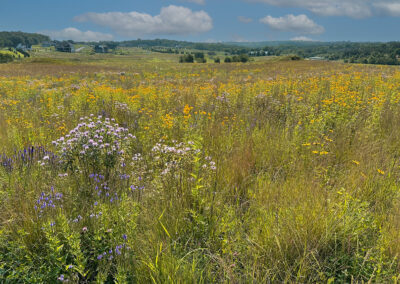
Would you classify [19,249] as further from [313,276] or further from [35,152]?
[313,276]

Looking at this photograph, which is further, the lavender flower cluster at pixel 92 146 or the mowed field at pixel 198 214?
the lavender flower cluster at pixel 92 146

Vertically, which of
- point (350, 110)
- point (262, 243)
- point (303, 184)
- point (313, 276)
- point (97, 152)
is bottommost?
point (313, 276)

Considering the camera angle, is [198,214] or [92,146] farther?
[92,146]

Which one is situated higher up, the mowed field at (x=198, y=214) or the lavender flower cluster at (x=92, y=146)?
the lavender flower cluster at (x=92, y=146)

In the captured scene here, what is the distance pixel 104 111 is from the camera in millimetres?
6051

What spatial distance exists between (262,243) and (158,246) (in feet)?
2.97

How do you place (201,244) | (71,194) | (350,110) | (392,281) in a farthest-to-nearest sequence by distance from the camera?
1. (350,110)
2. (71,194)
3. (201,244)
4. (392,281)

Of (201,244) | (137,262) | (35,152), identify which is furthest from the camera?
(35,152)

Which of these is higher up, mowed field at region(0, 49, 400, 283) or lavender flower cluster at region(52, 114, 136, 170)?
lavender flower cluster at region(52, 114, 136, 170)

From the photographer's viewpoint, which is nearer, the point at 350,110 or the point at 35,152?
the point at 35,152

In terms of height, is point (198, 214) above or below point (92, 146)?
below

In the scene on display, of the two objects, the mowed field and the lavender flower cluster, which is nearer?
the mowed field

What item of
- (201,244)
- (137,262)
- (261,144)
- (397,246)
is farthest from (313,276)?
(261,144)

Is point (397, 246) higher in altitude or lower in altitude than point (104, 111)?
lower
